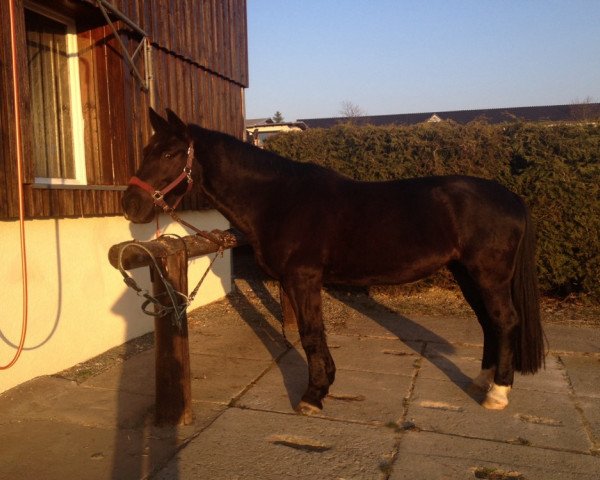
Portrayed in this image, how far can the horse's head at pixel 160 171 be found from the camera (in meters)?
3.61

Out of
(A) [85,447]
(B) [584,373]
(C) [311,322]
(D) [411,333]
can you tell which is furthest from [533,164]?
(A) [85,447]

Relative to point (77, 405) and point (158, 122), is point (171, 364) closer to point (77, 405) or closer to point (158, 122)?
point (77, 405)

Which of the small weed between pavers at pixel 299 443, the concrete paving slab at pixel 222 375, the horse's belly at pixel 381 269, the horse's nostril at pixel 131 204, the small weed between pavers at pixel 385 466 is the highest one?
the horse's nostril at pixel 131 204

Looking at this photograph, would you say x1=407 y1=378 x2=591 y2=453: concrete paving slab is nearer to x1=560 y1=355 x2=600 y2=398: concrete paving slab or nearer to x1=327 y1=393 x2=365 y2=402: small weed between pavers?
x1=560 y1=355 x2=600 y2=398: concrete paving slab

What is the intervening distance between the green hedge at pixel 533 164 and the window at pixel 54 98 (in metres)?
4.00

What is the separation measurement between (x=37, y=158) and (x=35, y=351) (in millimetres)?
1819

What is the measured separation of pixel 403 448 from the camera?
3111 mm

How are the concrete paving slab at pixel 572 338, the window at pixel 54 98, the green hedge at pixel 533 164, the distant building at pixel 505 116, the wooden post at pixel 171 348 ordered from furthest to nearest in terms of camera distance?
the distant building at pixel 505 116 < the green hedge at pixel 533 164 < the concrete paving slab at pixel 572 338 < the window at pixel 54 98 < the wooden post at pixel 171 348

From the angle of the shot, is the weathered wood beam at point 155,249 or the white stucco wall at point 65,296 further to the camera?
the white stucco wall at point 65,296

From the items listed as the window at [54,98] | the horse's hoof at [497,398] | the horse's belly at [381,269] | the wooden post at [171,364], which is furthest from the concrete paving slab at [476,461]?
the window at [54,98]

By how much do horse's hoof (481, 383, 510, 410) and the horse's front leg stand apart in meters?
1.24

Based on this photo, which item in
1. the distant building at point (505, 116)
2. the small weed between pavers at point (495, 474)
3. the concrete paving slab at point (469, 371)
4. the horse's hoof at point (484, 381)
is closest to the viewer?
the small weed between pavers at point (495, 474)

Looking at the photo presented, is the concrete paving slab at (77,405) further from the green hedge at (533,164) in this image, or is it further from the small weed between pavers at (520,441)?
the green hedge at (533,164)

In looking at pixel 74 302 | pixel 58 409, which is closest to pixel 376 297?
pixel 74 302
